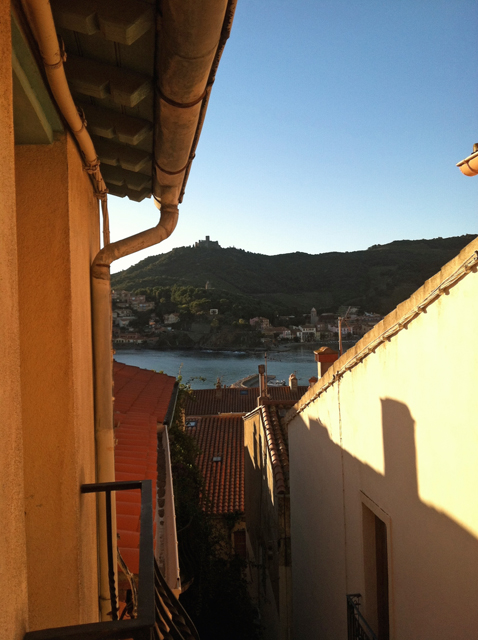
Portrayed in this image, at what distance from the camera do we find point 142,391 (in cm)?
877

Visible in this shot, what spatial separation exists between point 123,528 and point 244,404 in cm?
2318

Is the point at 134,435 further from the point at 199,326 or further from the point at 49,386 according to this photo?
the point at 199,326

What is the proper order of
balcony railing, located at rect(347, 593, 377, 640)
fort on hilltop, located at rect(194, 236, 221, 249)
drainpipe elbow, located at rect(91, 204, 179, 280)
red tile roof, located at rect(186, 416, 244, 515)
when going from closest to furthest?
drainpipe elbow, located at rect(91, 204, 179, 280) → balcony railing, located at rect(347, 593, 377, 640) → red tile roof, located at rect(186, 416, 244, 515) → fort on hilltop, located at rect(194, 236, 221, 249)

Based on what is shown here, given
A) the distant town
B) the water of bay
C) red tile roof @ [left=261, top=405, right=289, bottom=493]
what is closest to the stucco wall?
red tile roof @ [left=261, top=405, right=289, bottom=493]

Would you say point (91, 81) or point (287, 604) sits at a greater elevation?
point (91, 81)

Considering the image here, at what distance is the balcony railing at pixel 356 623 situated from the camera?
4.37 m

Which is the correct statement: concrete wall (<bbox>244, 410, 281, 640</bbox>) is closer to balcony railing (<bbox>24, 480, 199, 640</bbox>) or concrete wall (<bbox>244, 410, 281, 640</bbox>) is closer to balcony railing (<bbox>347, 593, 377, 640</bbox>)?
balcony railing (<bbox>347, 593, 377, 640</bbox>)

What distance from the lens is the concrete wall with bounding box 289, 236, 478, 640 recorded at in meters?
2.90

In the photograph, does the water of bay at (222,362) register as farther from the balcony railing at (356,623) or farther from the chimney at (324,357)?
the balcony railing at (356,623)

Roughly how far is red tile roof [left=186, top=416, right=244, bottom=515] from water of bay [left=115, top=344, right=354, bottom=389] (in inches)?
1166

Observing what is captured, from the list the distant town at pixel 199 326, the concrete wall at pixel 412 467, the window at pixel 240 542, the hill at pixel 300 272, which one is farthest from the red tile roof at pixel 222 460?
the hill at pixel 300 272

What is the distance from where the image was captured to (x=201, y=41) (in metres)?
1.58

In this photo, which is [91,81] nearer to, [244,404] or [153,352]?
[244,404]

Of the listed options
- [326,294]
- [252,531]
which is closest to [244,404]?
[252,531]
